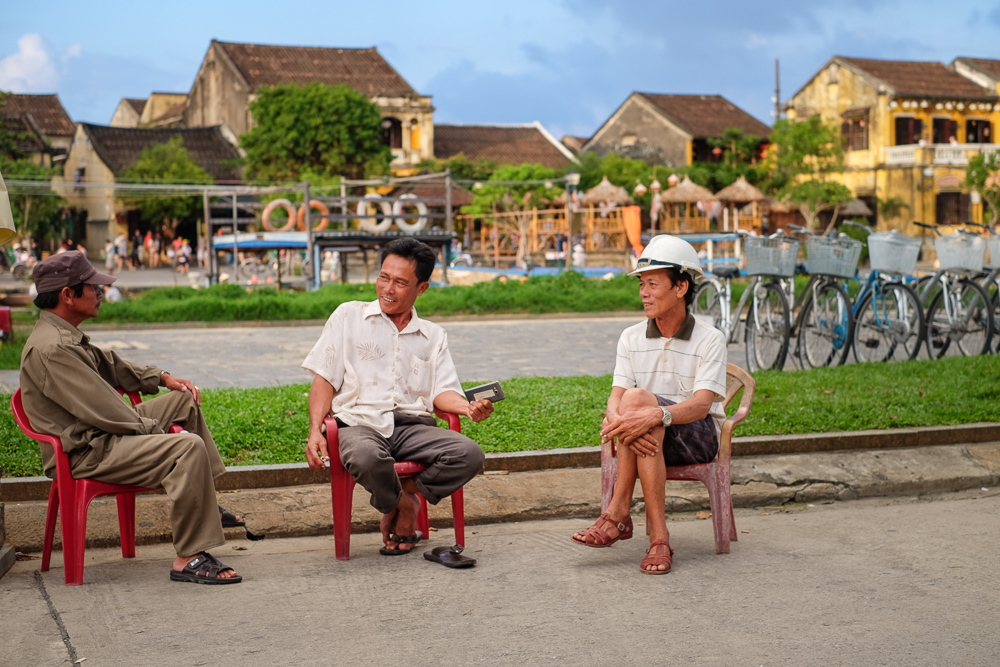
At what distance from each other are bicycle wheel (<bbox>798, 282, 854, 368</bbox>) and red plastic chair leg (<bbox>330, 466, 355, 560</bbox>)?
228 inches

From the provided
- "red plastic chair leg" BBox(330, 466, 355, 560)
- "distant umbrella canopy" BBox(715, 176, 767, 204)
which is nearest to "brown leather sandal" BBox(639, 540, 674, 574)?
"red plastic chair leg" BBox(330, 466, 355, 560)

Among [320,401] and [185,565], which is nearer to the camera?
[185,565]

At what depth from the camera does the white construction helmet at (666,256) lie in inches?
182

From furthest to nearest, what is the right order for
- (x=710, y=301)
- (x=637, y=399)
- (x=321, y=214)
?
(x=321, y=214) < (x=710, y=301) < (x=637, y=399)

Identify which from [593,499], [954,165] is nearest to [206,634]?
[593,499]

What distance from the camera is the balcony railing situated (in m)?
46.1

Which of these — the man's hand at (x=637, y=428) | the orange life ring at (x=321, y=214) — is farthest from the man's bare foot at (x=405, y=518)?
the orange life ring at (x=321, y=214)

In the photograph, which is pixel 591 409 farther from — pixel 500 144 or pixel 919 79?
pixel 500 144

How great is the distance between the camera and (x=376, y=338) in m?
4.75

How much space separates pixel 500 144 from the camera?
180 ft

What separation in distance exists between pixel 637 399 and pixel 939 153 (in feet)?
152

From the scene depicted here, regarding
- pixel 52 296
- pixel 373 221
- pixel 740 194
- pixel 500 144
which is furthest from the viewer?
pixel 500 144

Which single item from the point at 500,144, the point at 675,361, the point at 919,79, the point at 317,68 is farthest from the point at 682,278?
the point at 500,144

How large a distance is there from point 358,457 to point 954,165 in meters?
47.2
